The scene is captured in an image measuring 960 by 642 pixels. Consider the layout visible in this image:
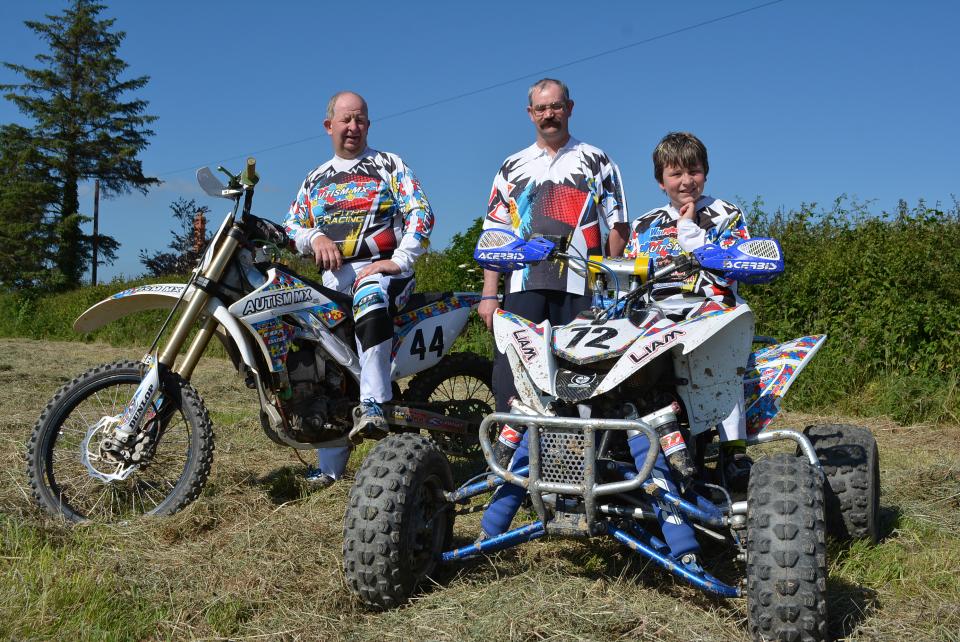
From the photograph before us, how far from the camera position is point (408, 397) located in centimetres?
486

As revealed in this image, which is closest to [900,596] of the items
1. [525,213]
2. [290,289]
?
[525,213]

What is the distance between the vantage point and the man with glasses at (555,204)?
415 cm

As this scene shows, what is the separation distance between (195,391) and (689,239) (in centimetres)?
230

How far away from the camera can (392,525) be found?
9.26 feet

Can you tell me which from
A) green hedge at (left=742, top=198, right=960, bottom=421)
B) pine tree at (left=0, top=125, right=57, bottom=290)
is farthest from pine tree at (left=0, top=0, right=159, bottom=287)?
green hedge at (left=742, top=198, right=960, bottom=421)

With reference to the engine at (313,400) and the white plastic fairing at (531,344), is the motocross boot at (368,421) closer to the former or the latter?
the engine at (313,400)

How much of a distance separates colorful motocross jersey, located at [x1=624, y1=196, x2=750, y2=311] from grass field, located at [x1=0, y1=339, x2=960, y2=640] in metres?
1.10

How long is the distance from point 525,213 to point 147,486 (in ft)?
7.38

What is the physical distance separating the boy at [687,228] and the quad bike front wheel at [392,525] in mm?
1171

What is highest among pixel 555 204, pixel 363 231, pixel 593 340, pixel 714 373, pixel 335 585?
pixel 555 204

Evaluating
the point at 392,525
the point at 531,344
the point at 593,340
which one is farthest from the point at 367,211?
the point at 392,525

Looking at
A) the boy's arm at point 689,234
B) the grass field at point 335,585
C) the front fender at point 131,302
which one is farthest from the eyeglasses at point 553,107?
the grass field at point 335,585

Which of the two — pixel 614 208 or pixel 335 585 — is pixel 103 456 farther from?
pixel 614 208

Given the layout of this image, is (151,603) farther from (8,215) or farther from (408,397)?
(8,215)
